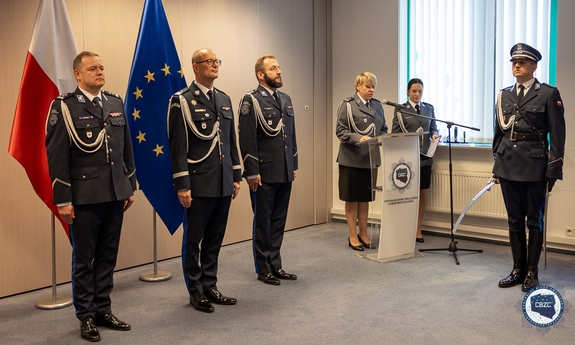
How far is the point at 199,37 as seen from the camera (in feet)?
18.3

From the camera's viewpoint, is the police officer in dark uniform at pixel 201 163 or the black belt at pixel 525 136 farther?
the black belt at pixel 525 136

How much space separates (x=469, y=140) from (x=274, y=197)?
245 centimetres

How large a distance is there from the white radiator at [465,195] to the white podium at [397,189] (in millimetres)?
1008

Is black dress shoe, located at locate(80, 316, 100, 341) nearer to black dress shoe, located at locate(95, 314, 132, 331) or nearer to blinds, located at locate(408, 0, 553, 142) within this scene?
black dress shoe, located at locate(95, 314, 132, 331)

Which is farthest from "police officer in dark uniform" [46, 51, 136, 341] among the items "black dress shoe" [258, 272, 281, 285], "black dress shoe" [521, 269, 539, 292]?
"black dress shoe" [521, 269, 539, 292]

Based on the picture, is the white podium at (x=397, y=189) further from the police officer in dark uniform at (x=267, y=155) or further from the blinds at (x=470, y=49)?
the blinds at (x=470, y=49)

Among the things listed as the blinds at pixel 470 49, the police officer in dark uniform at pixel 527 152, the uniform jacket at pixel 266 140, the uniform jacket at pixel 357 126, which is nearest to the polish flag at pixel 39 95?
the uniform jacket at pixel 266 140

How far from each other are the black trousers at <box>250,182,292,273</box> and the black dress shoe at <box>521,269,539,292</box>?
1705 millimetres

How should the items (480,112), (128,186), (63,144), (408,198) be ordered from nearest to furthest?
1. (63,144)
2. (128,186)
3. (408,198)
4. (480,112)

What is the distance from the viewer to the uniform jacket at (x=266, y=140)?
4379 millimetres

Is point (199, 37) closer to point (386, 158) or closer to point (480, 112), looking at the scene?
point (386, 158)

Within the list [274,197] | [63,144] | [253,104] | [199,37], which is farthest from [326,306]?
[199,37]

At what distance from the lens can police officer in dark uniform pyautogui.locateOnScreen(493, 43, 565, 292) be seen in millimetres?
4203

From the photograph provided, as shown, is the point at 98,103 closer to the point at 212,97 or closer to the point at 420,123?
the point at 212,97
